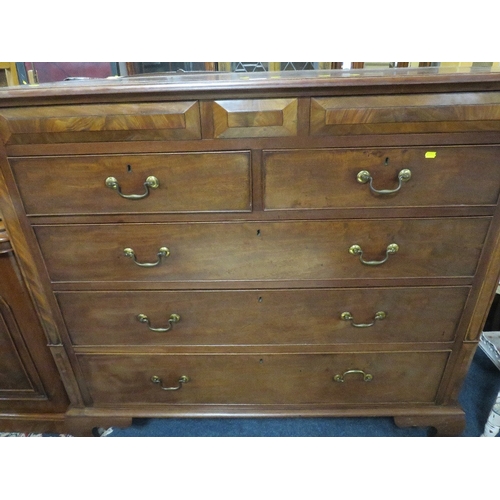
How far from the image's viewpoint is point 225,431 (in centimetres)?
122

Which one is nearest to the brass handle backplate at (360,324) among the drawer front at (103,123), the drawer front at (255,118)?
the drawer front at (255,118)

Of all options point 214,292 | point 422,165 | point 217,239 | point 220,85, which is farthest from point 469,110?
point 214,292

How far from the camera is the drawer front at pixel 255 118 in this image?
29.9 inches

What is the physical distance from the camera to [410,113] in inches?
29.9

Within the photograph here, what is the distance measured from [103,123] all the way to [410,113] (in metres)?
0.69

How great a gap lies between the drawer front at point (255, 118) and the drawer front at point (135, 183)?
2.1 inches

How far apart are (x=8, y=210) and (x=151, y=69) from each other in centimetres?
173

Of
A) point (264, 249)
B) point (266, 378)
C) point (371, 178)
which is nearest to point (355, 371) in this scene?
point (266, 378)

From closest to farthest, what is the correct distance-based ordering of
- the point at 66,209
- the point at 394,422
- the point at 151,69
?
the point at 66,209
the point at 394,422
the point at 151,69

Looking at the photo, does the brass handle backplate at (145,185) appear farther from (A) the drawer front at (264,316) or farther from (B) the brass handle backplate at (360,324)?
(B) the brass handle backplate at (360,324)

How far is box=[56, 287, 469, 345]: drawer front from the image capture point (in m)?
0.96

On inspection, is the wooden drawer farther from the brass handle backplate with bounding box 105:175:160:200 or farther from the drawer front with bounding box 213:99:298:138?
the drawer front with bounding box 213:99:298:138

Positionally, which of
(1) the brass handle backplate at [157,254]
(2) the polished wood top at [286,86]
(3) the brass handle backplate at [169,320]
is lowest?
(3) the brass handle backplate at [169,320]

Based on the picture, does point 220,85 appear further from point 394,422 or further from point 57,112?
point 394,422
